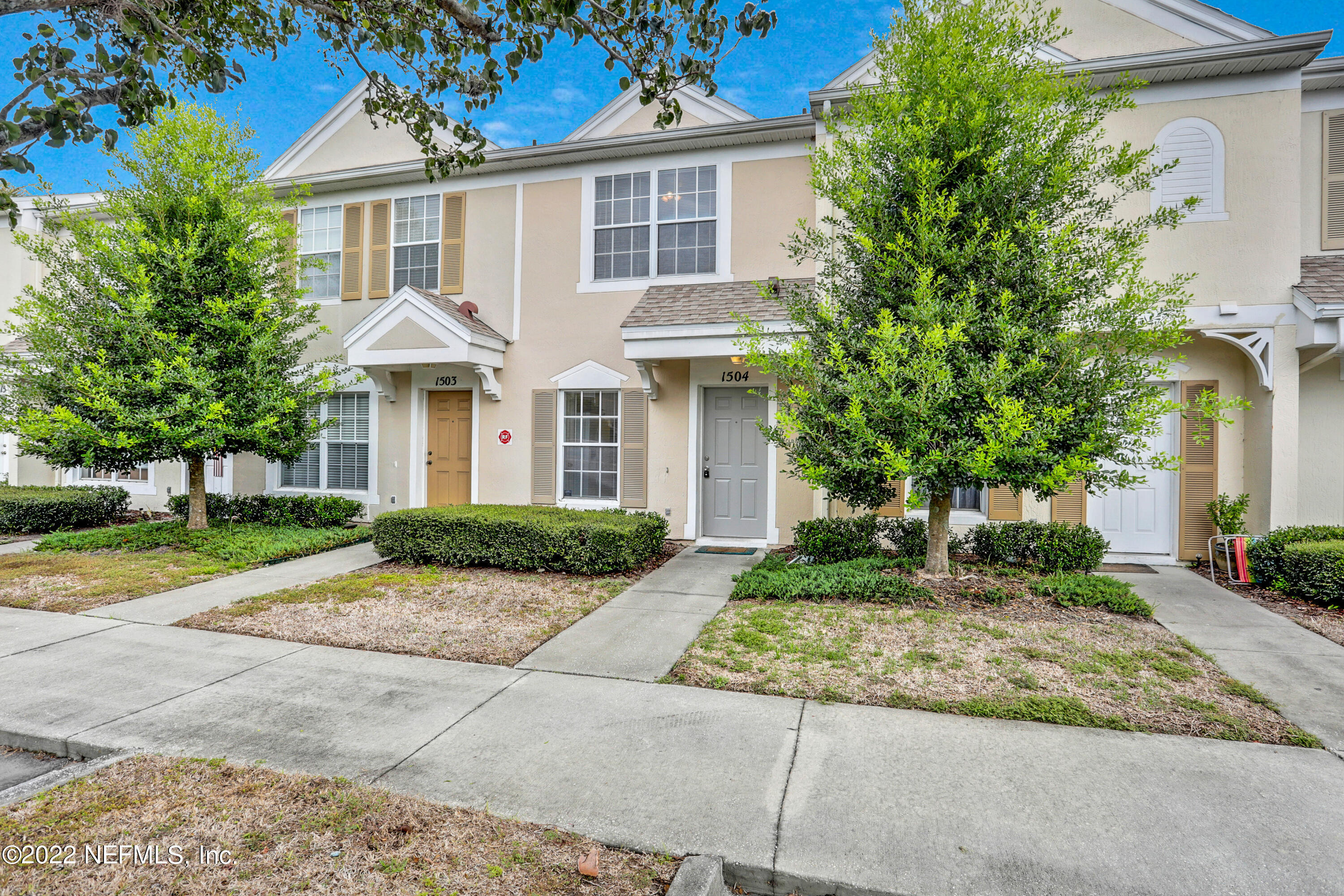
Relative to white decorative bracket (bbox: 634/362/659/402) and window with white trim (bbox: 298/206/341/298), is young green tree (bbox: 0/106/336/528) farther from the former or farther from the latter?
white decorative bracket (bbox: 634/362/659/402)

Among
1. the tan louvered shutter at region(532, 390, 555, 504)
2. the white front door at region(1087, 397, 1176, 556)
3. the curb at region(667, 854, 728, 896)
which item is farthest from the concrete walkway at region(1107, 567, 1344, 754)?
the tan louvered shutter at region(532, 390, 555, 504)

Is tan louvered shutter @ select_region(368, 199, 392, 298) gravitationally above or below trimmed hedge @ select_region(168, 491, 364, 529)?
above

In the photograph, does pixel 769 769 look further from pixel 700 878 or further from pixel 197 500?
pixel 197 500

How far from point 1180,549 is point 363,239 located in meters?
12.7

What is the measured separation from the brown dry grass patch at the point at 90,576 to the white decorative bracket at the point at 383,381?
3491 mm

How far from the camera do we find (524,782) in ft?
10.4

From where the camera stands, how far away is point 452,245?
10.9 meters

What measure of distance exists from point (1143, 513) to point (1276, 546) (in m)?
1.50

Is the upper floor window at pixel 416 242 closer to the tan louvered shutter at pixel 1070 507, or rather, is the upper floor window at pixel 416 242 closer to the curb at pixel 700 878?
the tan louvered shutter at pixel 1070 507

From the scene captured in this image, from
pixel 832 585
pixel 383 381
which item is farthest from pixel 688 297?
pixel 383 381

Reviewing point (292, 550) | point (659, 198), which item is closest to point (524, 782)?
point (292, 550)

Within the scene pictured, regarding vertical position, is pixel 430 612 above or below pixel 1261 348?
below

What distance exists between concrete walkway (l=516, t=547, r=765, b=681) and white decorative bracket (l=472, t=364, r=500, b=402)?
419 cm

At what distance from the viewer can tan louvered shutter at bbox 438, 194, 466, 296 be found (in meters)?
A: 10.8
